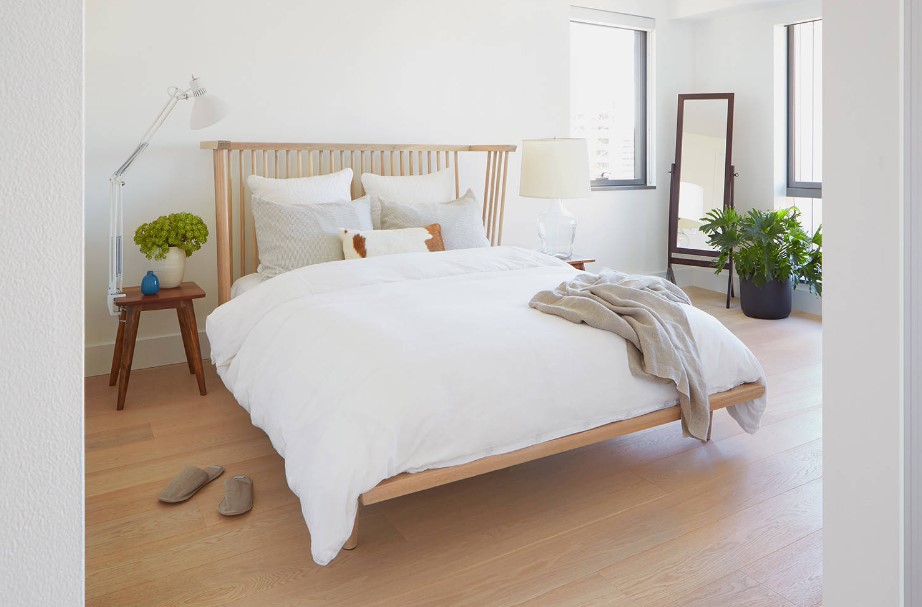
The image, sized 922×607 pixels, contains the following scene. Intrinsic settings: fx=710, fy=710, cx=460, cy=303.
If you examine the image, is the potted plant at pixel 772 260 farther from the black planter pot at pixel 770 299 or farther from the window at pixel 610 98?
the window at pixel 610 98

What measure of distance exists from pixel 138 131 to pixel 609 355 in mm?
2797

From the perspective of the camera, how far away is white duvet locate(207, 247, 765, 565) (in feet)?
6.19

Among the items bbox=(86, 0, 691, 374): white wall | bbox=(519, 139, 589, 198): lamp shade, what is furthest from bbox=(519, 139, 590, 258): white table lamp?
bbox=(86, 0, 691, 374): white wall

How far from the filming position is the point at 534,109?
197 inches

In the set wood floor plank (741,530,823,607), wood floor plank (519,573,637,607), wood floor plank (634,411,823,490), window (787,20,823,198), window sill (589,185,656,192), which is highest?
window (787,20,823,198)

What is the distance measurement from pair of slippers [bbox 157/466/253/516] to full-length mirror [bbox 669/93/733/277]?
4.10 metres

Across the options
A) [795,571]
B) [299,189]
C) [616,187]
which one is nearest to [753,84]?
[616,187]

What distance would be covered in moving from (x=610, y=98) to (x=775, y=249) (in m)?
1.79

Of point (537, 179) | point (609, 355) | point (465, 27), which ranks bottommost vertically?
point (609, 355)

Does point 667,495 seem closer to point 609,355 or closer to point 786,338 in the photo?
point 609,355

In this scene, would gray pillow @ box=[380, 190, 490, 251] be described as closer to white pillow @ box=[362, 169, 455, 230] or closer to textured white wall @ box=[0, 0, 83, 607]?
white pillow @ box=[362, 169, 455, 230]

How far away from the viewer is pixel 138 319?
3312 mm

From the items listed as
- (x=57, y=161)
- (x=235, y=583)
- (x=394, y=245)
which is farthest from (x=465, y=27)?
(x=57, y=161)

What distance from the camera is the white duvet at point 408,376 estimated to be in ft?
6.19
